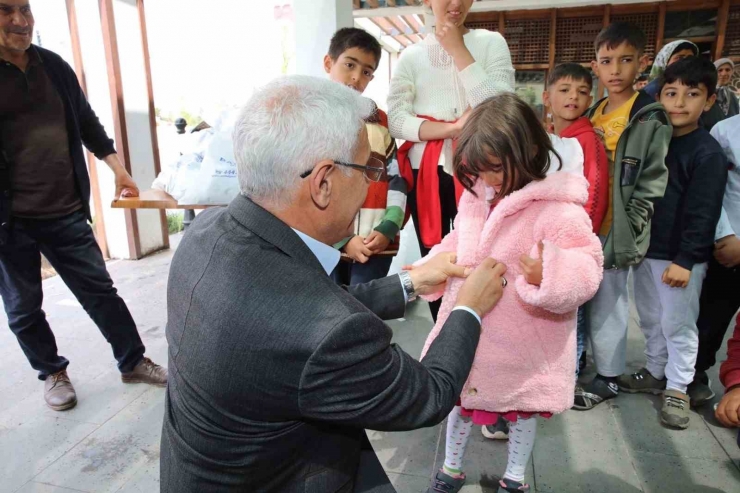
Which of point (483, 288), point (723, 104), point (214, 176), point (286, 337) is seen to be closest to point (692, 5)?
point (723, 104)

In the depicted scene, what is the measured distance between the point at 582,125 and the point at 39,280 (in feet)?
8.97

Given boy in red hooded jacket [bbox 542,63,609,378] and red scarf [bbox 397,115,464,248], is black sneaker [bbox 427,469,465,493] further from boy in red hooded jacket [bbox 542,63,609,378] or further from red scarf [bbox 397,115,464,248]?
boy in red hooded jacket [bbox 542,63,609,378]

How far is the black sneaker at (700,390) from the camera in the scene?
2.42m

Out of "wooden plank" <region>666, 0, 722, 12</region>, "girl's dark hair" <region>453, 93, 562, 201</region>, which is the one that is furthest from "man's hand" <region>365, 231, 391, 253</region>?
"wooden plank" <region>666, 0, 722, 12</region>

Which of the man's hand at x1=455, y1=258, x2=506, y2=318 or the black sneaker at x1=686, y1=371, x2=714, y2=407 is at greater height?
the man's hand at x1=455, y1=258, x2=506, y2=318

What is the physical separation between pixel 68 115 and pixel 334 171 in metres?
2.10

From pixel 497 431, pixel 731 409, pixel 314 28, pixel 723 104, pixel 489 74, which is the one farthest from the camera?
pixel 314 28

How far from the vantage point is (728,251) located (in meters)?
2.21

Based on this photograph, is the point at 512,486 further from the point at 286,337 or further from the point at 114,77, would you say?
the point at 114,77

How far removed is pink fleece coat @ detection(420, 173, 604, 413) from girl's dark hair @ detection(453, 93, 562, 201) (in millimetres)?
46

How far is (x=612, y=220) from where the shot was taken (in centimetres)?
220

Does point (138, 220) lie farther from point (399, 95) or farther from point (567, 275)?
point (567, 275)

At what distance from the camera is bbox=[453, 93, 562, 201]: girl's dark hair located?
1.43 meters

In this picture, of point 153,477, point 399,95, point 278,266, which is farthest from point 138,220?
point 278,266
